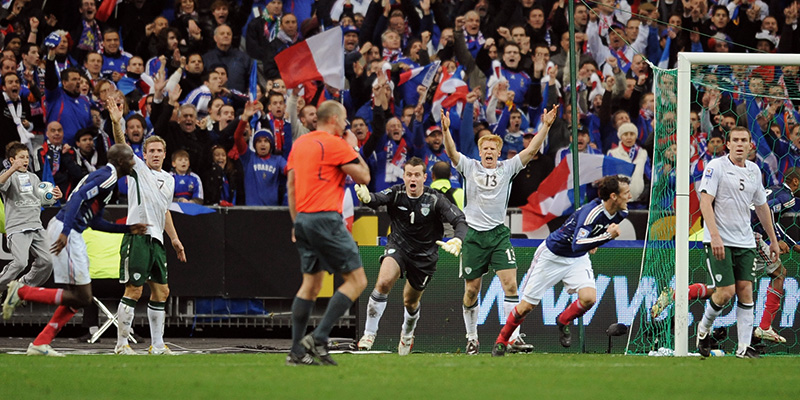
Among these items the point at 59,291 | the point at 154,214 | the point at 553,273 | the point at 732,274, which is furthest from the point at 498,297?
the point at 59,291

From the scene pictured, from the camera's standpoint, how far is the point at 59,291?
34.2 feet

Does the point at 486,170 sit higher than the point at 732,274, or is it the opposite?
the point at 486,170

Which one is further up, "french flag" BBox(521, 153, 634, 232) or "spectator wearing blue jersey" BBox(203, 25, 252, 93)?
"spectator wearing blue jersey" BBox(203, 25, 252, 93)

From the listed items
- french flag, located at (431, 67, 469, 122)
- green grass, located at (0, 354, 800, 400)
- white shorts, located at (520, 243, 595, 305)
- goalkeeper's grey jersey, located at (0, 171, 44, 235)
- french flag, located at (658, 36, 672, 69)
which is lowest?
green grass, located at (0, 354, 800, 400)

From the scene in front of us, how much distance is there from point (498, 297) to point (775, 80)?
4.54m

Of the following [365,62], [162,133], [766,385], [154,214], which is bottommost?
[766,385]

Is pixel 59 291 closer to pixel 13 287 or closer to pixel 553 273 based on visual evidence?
pixel 13 287

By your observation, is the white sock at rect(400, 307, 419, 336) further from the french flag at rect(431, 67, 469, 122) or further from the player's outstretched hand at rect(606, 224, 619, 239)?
the french flag at rect(431, 67, 469, 122)

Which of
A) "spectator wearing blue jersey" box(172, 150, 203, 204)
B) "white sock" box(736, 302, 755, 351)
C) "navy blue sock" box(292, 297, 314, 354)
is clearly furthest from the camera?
"spectator wearing blue jersey" box(172, 150, 203, 204)

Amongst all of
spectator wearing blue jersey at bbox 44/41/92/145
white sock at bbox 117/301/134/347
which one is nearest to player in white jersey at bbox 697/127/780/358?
white sock at bbox 117/301/134/347

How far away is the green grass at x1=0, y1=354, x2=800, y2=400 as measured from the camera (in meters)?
6.80

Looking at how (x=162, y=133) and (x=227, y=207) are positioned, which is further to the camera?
(x=162, y=133)

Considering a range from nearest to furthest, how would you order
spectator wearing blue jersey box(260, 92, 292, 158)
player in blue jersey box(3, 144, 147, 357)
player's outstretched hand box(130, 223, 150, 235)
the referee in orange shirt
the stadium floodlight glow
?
1. the referee in orange shirt
2. player in blue jersey box(3, 144, 147, 357)
3. player's outstretched hand box(130, 223, 150, 235)
4. the stadium floodlight glow
5. spectator wearing blue jersey box(260, 92, 292, 158)

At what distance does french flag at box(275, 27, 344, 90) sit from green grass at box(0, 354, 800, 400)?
6.30 m
